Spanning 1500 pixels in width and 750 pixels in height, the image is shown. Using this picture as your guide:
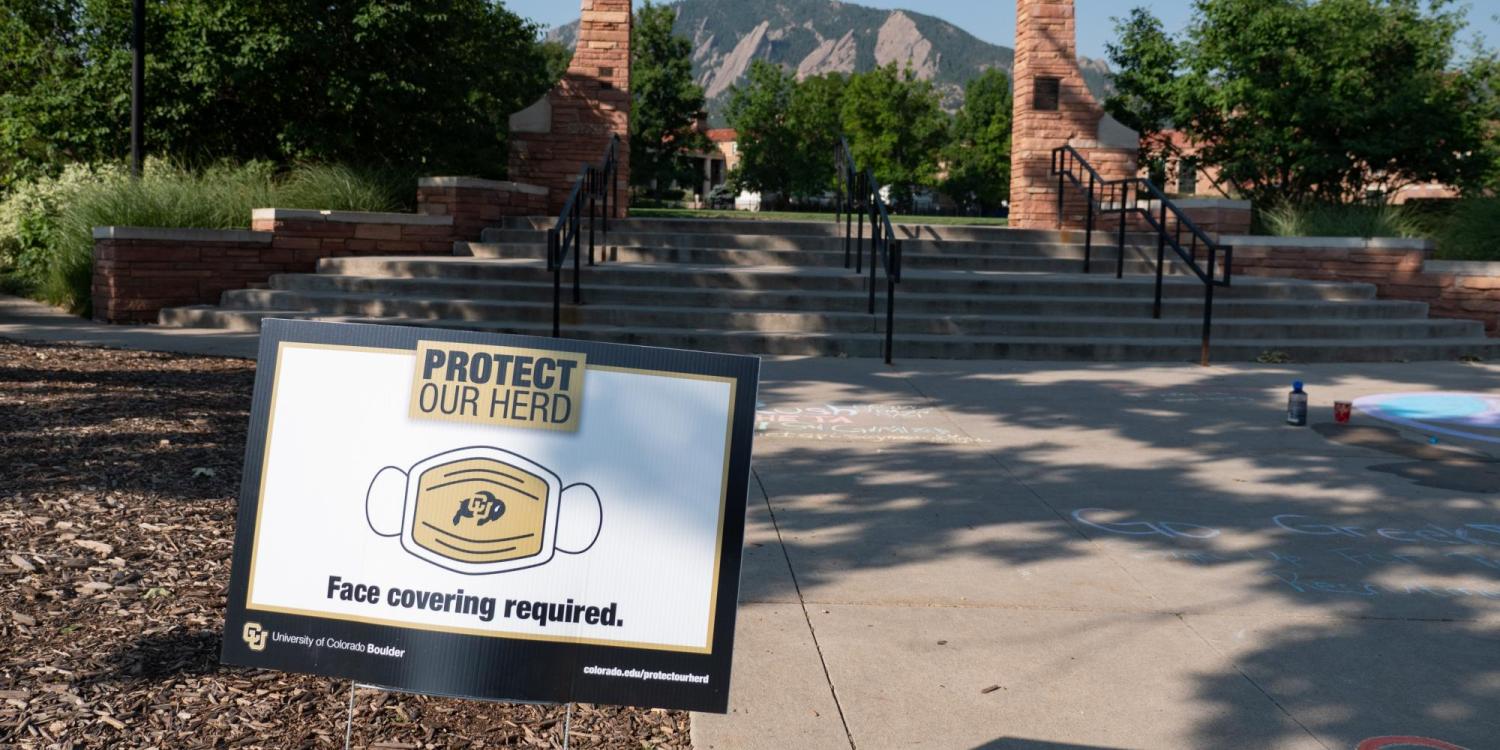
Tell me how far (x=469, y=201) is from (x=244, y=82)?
14.0 feet

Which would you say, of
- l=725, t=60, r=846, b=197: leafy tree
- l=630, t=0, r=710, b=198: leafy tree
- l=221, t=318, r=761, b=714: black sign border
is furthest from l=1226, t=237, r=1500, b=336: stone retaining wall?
l=725, t=60, r=846, b=197: leafy tree

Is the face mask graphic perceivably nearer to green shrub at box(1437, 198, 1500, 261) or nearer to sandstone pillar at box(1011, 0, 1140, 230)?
green shrub at box(1437, 198, 1500, 261)

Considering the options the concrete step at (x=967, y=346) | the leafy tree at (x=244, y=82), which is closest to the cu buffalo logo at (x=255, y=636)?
the concrete step at (x=967, y=346)

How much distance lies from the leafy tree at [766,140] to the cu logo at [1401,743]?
71486mm

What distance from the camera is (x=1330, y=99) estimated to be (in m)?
17.6

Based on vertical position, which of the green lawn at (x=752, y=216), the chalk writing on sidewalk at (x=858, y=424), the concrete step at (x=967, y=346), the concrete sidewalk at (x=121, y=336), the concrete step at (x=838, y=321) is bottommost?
the chalk writing on sidewalk at (x=858, y=424)

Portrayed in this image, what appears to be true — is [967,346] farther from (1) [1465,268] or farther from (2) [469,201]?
(2) [469,201]

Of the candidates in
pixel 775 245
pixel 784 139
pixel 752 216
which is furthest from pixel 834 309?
pixel 784 139

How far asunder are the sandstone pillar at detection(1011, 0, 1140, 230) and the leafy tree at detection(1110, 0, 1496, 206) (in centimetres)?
286

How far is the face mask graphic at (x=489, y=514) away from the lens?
2801mm

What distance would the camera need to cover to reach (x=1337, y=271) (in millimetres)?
13703

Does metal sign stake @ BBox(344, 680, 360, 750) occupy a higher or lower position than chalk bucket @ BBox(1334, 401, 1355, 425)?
lower

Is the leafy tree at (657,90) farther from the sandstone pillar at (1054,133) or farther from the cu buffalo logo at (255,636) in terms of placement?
the cu buffalo logo at (255,636)

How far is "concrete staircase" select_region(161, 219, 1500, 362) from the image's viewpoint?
1128cm
